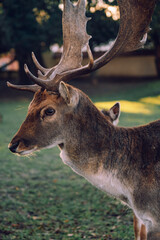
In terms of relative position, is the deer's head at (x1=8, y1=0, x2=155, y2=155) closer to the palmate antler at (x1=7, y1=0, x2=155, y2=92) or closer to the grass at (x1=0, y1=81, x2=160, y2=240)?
the palmate antler at (x1=7, y1=0, x2=155, y2=92)

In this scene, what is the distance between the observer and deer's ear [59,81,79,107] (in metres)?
2.57

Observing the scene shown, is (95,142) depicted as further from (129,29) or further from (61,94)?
(129,29)

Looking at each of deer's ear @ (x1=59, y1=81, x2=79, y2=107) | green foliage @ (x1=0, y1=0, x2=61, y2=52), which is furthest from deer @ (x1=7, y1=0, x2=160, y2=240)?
green foliage @ (x1=0, y1=0, x2=61, y2=52)

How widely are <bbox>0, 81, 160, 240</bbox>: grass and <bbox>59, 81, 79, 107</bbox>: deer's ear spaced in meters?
0.66

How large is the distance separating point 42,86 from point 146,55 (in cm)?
2049

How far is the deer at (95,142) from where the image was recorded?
2.58 metres

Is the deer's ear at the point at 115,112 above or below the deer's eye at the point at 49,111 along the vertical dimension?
below

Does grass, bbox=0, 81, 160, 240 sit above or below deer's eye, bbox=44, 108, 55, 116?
below

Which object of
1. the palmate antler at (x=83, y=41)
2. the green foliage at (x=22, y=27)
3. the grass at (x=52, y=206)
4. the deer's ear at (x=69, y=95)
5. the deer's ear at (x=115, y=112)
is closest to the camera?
the deer's ear at (x=69, y=95)

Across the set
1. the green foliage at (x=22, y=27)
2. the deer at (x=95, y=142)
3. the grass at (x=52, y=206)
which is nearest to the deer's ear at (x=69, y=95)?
the deer at (x=95, y=142)

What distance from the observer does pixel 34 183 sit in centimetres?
638

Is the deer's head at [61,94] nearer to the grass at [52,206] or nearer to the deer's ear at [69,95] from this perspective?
the deer's ear at [69,95]

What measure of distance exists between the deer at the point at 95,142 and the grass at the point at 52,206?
585 millimetres

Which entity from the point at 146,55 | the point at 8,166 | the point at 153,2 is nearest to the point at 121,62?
the point at 146,55
